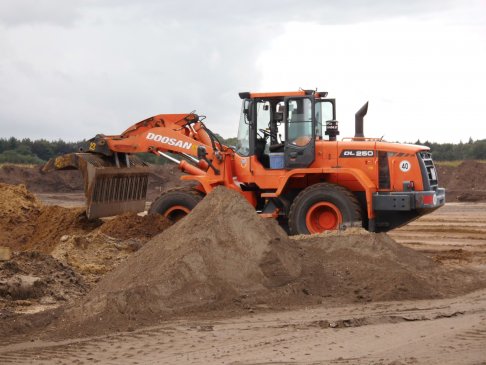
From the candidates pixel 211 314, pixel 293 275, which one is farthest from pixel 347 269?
pixel 211 314

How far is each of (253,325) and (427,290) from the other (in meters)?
3.13

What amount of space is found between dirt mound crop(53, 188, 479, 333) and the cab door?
11.4 feet

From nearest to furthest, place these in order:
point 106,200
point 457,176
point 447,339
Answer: point 447,339 → point 106,200 → point 457,176

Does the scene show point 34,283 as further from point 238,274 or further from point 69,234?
point 69,234

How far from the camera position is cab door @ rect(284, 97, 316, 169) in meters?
17.4

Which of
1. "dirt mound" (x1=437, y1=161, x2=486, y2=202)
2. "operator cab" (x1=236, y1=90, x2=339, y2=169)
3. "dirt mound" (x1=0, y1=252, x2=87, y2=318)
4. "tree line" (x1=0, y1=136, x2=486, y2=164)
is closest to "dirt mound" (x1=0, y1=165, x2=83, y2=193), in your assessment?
"tree line" (x1=0, y1=136, x2=486, y2=164)

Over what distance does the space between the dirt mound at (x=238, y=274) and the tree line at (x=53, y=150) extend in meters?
39.2

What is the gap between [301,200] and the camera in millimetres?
16969

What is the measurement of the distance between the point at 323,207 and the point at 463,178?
73.0ft

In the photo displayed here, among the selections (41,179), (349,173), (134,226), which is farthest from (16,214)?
(41,179)

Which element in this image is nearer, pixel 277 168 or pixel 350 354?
pixel 350 354

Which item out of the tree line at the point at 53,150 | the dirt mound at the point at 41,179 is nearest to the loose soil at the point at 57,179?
the dirt mound at the point at 41,179

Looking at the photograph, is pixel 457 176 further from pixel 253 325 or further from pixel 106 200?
pixel 253 325

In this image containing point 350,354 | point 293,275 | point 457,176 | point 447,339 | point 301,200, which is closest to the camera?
point 350,354
